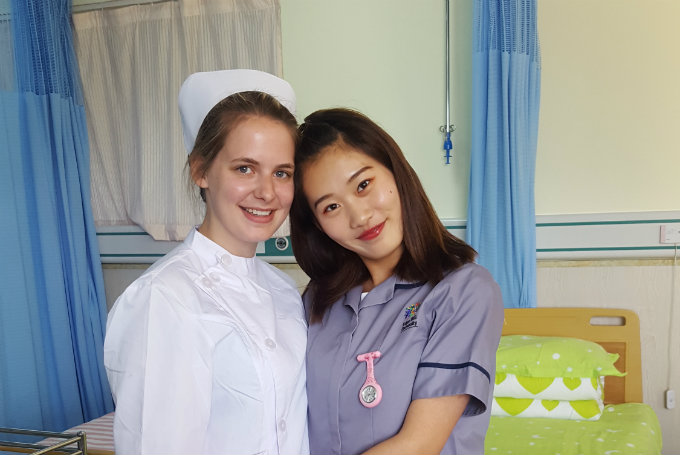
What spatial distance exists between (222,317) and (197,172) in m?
0.36

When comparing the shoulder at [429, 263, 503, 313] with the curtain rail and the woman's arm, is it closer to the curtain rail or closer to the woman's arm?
the woman's arm

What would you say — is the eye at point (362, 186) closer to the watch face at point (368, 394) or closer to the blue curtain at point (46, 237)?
the watch face at point (368, 394)

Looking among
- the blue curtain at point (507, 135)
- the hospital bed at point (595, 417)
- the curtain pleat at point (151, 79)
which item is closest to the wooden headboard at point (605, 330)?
the hospital bed at point (595, 417)

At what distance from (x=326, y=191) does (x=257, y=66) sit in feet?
6.30

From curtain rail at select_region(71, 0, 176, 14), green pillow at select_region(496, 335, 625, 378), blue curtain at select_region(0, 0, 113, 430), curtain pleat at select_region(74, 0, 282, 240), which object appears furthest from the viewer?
curtain rail at select_region(71, 0, 176, 14)

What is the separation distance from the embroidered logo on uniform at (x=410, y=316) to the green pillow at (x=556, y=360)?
1138 mm

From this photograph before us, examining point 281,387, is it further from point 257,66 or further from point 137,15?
point 137,15

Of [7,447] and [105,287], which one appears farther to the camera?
[105,287]

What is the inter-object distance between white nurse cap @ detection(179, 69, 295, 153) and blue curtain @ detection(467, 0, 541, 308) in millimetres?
1487

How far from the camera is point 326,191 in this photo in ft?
4.61

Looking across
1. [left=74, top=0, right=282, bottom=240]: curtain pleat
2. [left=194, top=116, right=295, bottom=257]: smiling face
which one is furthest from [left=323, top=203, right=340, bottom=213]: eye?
[left=74, top=0, right=282, bottom=240]: curtain pleat

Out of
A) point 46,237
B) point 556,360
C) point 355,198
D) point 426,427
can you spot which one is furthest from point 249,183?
point 46,237

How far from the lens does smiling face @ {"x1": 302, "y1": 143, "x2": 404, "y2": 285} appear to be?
139cm

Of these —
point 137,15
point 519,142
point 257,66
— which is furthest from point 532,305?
point 137,15
